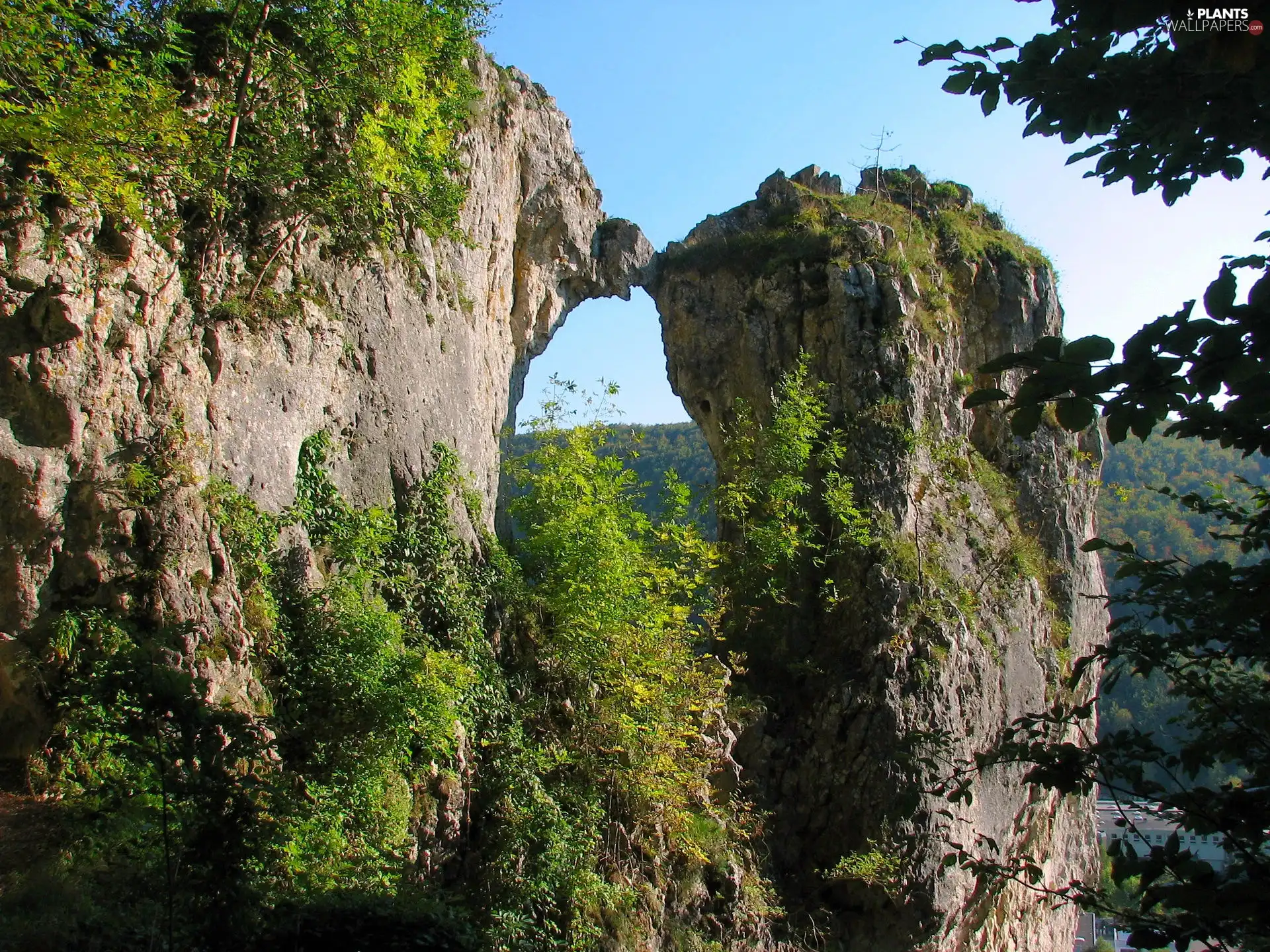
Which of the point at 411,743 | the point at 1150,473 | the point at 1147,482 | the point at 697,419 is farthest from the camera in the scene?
the point at 1150,473

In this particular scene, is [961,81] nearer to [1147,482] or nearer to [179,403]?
[179,403]

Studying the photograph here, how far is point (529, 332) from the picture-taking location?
13445 mm

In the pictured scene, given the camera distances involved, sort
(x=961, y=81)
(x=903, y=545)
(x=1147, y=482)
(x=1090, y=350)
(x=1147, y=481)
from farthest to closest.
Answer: (x=1147, y=481) < (x=1147, y=482) < (x=903, y=545) < (x=961, y=81) < (x=1090, y=350)

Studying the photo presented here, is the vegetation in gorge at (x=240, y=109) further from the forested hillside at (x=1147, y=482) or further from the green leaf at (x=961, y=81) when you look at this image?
the forested hillside at (x=1147, y=482)

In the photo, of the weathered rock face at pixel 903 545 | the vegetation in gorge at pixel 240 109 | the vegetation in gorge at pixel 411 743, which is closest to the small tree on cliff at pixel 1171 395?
the vegetation in gorge at pixel 411 743

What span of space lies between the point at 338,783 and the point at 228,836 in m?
1.91

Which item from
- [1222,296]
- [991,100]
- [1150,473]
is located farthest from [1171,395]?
[1150,473]

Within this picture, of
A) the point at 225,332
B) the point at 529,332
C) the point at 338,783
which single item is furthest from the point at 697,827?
the point at 529,332

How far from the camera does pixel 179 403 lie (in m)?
6.06

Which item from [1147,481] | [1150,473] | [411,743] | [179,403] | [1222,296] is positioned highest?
[1150,473]

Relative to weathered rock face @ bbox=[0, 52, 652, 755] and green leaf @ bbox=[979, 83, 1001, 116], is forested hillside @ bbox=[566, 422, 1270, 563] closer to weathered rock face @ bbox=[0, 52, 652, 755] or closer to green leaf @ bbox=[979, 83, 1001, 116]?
weathered rock face @ bbox=[0, 52, 652, 755]

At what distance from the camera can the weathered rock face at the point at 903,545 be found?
1056cm

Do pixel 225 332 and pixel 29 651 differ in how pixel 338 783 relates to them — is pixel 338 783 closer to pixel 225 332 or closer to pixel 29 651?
pixel 29 651

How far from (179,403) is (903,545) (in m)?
9.49
